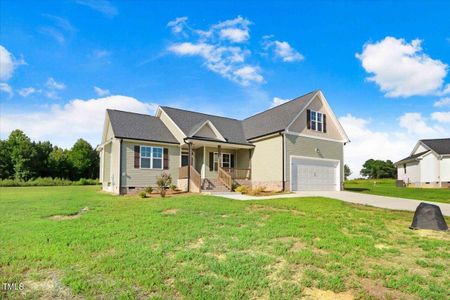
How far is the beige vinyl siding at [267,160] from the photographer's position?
19.8 m

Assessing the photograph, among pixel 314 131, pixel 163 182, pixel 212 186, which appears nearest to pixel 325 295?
pixel 163 182

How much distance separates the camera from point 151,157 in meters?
19.8

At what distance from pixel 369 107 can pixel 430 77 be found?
13.4ft

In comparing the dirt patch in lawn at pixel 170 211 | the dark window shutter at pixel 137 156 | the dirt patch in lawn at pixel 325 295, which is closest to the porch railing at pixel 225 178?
the dark window shutter at pixel 137 156

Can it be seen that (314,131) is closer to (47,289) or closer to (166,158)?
(166,158)

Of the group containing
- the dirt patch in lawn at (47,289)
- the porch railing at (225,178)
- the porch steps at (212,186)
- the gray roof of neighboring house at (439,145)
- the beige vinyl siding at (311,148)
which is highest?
the gray roof of neighboring house at (439,145)

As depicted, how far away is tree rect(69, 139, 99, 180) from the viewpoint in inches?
1877

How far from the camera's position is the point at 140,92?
21.2 metres

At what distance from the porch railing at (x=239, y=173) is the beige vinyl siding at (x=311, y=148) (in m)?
3.59

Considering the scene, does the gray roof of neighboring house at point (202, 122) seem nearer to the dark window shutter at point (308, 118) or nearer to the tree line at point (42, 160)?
the dark window shutter at point (308, 118)

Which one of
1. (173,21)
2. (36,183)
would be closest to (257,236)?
(173,21)

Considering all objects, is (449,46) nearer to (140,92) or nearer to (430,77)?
(430,77)

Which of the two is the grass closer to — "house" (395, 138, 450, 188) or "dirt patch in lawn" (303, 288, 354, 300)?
"house" (395, 138, 450, 188)

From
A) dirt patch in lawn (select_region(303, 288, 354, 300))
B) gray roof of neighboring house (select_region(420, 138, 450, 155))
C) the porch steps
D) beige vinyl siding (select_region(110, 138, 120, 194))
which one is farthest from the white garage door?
gray roof of neighboring house (select_region(420, 138, 450, 155))
